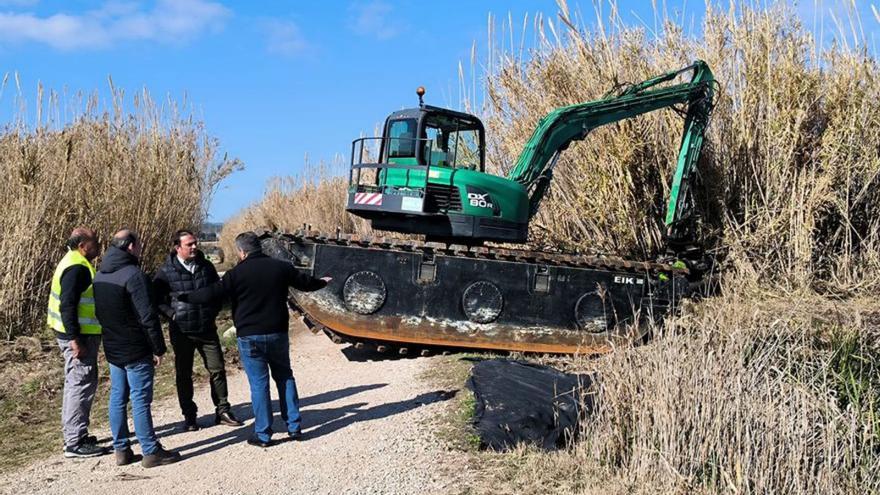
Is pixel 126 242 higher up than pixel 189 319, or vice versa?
pixel 126 242

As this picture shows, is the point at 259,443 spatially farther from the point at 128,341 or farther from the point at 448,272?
the point at 448,272

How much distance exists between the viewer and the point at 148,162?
1233cm

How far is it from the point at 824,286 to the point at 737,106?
282cm

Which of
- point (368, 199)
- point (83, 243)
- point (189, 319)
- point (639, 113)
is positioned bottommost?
point (189, 319)

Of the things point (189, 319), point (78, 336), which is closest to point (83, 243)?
point (78, 336)

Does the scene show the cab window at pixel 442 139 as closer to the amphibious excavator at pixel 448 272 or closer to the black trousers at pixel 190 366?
the amphibious excavator at pixel 448 272

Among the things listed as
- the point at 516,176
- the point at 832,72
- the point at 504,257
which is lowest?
the point at 504,257

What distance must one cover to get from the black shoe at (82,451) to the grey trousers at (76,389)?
0.04 metres

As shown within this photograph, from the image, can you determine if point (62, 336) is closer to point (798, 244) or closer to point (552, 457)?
point (552, 457)

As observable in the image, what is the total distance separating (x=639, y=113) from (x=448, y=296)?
366 centimetres

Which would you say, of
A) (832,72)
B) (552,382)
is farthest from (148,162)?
(832,72)

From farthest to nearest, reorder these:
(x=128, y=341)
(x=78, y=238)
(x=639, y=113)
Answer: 1. (x=639, y=113)
2. (x=78, y=238)
3. (x=128, y=341)

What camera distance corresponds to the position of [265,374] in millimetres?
6078

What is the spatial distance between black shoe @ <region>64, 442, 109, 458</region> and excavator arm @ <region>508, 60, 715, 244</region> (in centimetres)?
610
